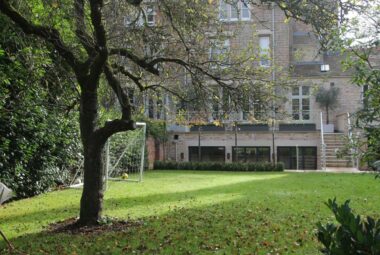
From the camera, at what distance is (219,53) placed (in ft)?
30.2

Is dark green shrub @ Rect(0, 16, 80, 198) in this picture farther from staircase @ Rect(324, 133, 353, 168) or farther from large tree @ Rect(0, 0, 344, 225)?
staircase @ Rect(324, 133, 353, 168)

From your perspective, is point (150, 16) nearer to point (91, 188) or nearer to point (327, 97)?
point (91, 188)

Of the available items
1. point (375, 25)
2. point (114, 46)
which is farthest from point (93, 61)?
point (375, 25)

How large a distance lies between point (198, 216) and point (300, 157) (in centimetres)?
1724

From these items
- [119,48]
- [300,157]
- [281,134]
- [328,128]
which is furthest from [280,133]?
[119,48]

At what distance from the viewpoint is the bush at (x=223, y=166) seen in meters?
21.2

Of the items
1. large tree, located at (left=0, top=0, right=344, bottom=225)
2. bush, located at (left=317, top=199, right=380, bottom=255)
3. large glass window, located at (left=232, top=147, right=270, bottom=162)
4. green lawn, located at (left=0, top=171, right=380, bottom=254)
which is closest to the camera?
bush, located at (left=317, top=199, right=380, bottom=255)

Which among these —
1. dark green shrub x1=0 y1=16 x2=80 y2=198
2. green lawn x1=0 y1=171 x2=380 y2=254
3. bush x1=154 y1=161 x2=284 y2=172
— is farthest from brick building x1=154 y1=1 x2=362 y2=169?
dark green shrub x1=0 y1=16 x2=80 y2=198

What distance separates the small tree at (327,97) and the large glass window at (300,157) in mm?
2330

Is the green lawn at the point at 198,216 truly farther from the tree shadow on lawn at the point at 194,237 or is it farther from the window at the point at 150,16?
the window at the point at 150,16

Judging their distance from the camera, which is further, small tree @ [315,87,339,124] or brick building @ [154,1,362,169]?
small tree @ [315,87,339,124]

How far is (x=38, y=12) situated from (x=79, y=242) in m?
4.25

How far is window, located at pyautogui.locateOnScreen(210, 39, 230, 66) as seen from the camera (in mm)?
8758

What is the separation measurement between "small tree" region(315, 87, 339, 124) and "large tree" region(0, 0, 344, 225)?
668 inches
